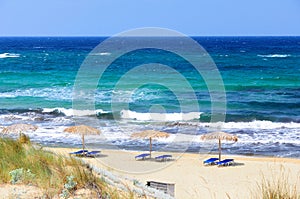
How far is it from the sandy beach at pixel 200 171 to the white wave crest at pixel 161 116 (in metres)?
6.52

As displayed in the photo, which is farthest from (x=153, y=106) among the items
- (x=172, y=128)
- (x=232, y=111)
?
(x=172, y=128)

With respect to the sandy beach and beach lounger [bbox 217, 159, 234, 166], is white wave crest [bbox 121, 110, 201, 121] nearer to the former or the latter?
the sandy beach

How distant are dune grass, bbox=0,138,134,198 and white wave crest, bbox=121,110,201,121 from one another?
1424cm

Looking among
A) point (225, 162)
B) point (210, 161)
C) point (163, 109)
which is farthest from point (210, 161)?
point (163, 109)

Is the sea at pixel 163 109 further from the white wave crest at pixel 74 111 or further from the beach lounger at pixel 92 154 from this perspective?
the beach lounger at pixel 92 154

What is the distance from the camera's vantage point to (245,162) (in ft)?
41.9

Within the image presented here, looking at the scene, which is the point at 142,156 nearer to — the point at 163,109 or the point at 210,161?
the point at 210,161

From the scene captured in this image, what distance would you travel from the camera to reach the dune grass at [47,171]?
492 cm

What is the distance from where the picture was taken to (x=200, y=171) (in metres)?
12.1

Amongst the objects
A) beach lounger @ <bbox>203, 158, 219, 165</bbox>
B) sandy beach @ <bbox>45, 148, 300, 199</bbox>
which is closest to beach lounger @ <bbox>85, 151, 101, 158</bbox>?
sandy beach @ <bbox>45, 148, 300, 199</bbox>

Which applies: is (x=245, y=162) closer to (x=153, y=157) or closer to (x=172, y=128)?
(x=153, y=157)

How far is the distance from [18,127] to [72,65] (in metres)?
34.5

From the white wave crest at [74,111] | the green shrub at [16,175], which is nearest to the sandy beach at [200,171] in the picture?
the green shrub at [16,175]

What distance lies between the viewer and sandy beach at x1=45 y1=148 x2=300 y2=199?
33.3ft
